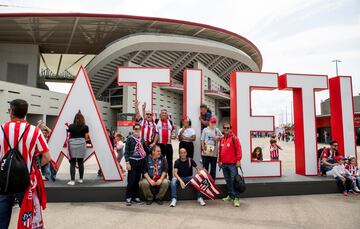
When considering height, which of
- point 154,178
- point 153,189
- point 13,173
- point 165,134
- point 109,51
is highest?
point 109,51

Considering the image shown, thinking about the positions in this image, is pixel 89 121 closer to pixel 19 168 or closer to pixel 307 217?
pixel 19 168

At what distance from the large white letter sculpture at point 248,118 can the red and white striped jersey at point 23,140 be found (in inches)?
176

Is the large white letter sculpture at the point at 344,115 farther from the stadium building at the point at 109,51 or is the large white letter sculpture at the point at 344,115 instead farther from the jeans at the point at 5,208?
the stadium building at the point at 109,51

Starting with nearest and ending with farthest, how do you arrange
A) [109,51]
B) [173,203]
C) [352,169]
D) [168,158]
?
[173,203]
[168,158]
[352,169]
[109,51]

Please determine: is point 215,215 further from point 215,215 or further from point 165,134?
point 165,134

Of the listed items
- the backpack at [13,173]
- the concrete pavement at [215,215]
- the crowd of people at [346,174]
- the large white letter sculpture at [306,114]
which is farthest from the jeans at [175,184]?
the crowd of people at [346,174]

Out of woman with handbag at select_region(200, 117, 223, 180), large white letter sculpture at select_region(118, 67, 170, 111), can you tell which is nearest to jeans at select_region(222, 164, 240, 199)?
woman with handbag at select_region(200, 117, 223, 180)

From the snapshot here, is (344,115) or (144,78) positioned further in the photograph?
(344,115)

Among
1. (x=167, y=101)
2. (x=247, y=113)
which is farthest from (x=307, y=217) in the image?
(x=167, y=101)

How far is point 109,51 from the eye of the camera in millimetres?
29672

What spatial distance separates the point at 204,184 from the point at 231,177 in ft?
1.80

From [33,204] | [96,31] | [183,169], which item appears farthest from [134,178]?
[96,31]

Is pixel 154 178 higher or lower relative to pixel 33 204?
lower

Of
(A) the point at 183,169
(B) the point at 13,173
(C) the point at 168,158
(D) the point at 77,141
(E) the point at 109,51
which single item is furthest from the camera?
(E) the point at 109,51
